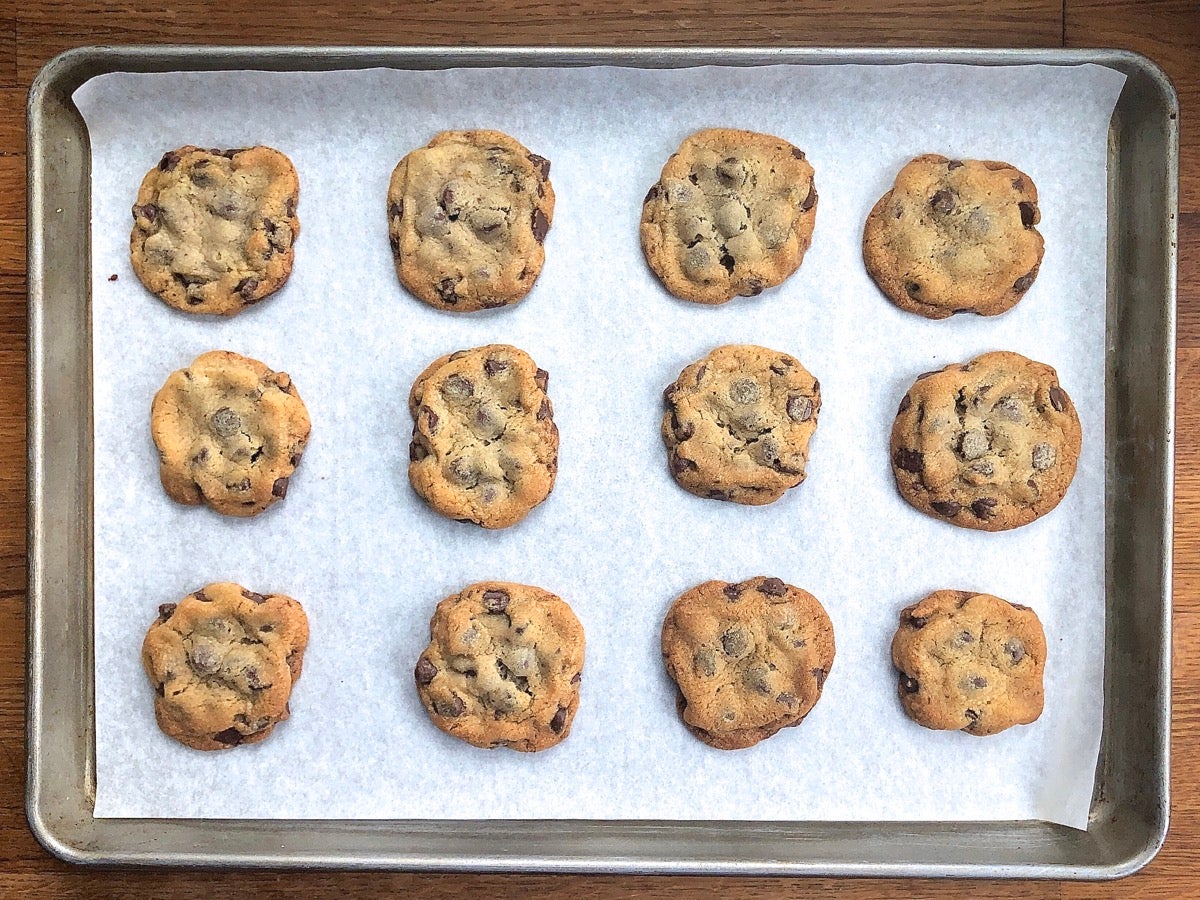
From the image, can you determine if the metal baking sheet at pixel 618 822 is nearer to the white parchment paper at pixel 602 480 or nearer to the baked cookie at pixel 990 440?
the white parchment paper at pixel 602 480

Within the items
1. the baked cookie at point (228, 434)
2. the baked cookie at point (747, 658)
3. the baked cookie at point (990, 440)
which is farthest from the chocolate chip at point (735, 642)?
the baked cookie at point (228, 434)

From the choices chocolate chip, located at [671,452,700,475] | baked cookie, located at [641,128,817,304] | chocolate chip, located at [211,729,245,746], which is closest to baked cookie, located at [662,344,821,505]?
chocolate chip, located at [671,452,700,475]

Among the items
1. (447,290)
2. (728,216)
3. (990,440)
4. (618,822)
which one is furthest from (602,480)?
(990,440)

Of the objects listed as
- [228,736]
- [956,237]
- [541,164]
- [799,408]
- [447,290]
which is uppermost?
[541,164]

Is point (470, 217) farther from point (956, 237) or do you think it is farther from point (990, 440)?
point (990, 440)

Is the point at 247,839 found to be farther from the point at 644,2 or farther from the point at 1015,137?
the point at 1015,137

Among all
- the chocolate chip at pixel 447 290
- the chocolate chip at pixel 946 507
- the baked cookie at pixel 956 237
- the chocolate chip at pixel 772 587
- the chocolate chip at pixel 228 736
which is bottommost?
the chocolate chip at pixel 228 736
